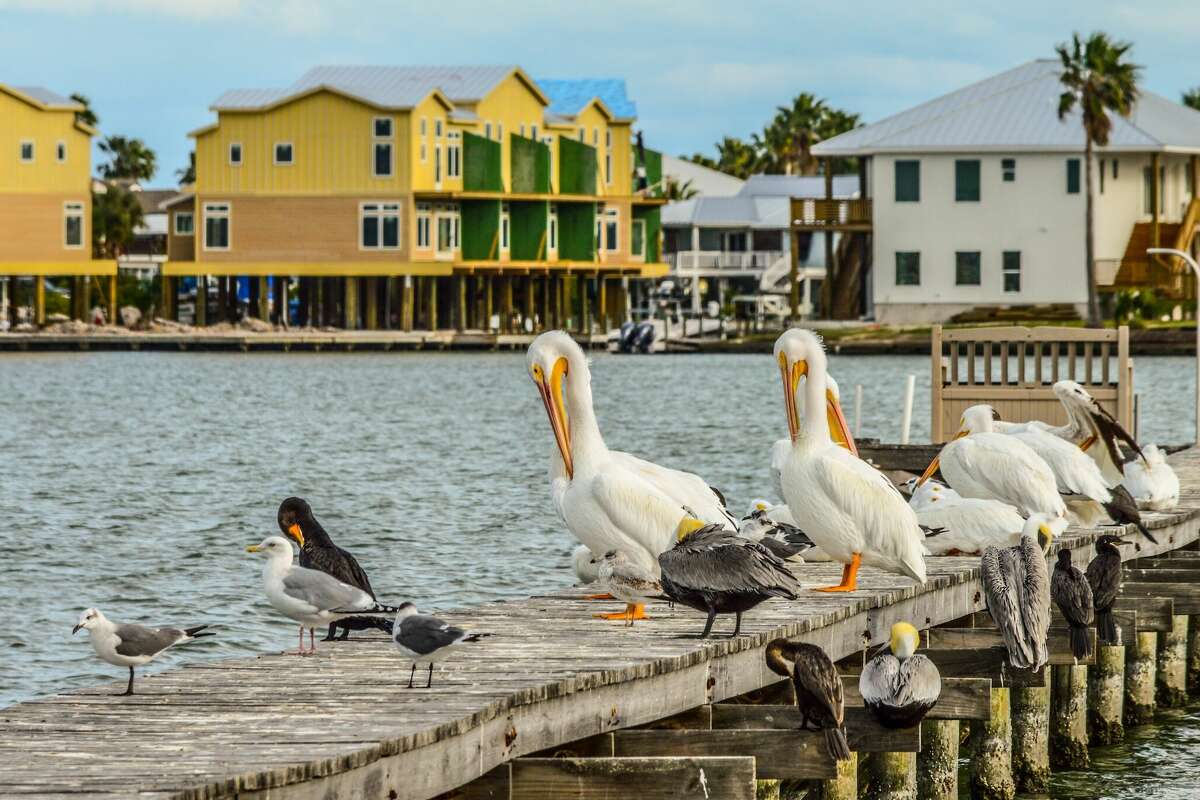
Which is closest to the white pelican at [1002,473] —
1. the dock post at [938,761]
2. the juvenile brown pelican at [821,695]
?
the dock post at [938,761]

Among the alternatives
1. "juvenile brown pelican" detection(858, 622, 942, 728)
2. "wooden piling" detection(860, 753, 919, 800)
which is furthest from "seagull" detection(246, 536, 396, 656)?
"wooden piling" detection(860, 753, 919, 800)

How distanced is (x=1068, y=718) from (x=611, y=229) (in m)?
91.3

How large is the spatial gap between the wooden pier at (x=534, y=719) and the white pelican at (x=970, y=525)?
1625 millimetres

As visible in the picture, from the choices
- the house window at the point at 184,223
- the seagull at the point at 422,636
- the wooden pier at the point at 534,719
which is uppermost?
the house window at the point at 184,223

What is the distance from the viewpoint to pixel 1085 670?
17.4 meters

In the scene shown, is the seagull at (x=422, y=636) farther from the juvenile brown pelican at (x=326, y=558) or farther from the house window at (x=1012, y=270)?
the house window at (x=1012, y=270)

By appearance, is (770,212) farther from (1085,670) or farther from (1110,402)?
(1085,670)

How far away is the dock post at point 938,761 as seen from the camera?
47.6ft

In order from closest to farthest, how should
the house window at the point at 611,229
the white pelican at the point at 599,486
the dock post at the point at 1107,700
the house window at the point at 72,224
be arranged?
the white pelican at the point at 599,486, the dock post at the point at 1107,700, the house window at the point at 72,224, the house window at the point at 611,229

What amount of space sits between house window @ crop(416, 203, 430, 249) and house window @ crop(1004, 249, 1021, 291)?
25.7 m

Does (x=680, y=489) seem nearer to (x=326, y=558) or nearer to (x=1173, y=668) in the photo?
(x=326, y=558)

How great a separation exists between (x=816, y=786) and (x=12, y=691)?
29.4 feet

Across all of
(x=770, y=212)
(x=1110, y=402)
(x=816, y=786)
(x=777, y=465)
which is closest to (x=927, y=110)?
(x=770, y=212)

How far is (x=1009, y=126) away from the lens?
8981cm
